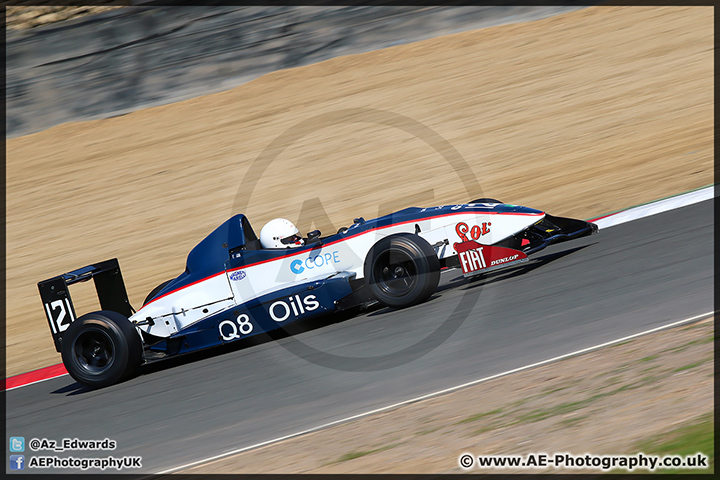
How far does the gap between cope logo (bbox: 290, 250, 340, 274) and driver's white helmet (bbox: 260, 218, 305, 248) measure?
217 millimetres

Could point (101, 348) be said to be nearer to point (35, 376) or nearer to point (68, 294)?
point (68, 294)

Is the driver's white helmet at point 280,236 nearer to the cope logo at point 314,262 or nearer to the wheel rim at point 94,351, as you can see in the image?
the cope logo at point 314,262

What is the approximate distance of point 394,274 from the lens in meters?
7.07

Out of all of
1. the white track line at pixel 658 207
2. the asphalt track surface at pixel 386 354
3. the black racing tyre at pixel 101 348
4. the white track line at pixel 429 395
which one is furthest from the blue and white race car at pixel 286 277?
the white track line at pixel 658 207

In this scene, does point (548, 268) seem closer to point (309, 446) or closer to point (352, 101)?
point (309, 446)

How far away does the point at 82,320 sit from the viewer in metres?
7.32

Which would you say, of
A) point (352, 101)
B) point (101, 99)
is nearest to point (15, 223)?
point (101, 99)

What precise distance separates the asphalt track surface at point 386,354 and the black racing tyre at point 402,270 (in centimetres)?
21

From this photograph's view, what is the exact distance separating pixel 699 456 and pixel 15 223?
1371cm

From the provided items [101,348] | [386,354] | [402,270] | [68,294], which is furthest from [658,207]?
[68,294]

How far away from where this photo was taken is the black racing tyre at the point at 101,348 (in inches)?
286

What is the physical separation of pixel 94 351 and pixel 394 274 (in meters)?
3.02

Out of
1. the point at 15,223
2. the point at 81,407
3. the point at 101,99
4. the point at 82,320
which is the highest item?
the point at 101,99

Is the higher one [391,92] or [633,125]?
[391,92]
